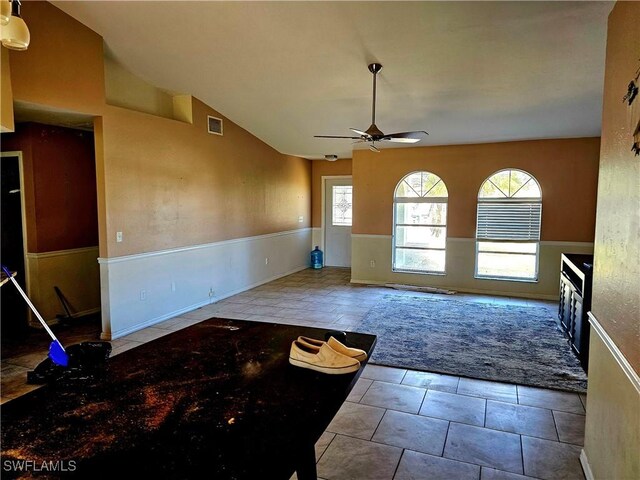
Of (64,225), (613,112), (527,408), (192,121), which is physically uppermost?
(192,121)

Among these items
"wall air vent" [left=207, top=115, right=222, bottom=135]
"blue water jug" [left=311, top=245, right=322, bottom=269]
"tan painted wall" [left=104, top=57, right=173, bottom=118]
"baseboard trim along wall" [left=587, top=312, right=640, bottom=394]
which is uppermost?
"tan painted wall" [left=104, top=57, right=173, bottom=118]

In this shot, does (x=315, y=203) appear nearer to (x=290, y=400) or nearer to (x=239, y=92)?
(x=239, y=92)

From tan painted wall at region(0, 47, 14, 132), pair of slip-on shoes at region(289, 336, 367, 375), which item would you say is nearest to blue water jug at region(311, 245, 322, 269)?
tan painted wall at region(0, 47, 14, 132)

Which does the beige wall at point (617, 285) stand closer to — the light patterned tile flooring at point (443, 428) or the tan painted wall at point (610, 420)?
the tan painted wall at point (610, 420)

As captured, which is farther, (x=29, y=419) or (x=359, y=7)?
(x=359, y=7)

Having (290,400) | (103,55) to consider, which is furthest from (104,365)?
(103,55)

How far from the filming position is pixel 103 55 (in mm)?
4402

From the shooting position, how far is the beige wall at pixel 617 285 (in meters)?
1.64

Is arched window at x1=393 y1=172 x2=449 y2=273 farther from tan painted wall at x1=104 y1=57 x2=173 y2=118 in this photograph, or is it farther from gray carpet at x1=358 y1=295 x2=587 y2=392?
tan painted wall at x1=104 y1=57 x2=173 y2=118

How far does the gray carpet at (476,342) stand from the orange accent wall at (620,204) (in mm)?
1581

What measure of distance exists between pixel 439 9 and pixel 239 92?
2.88m

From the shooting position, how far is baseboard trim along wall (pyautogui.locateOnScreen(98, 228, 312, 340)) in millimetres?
4574

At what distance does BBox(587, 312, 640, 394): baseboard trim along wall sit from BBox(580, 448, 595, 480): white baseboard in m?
0.75

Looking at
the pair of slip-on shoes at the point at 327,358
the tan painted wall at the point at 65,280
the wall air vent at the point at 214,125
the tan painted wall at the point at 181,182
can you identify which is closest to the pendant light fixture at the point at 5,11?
the pair of slip-on shoes at the point at 327,358
